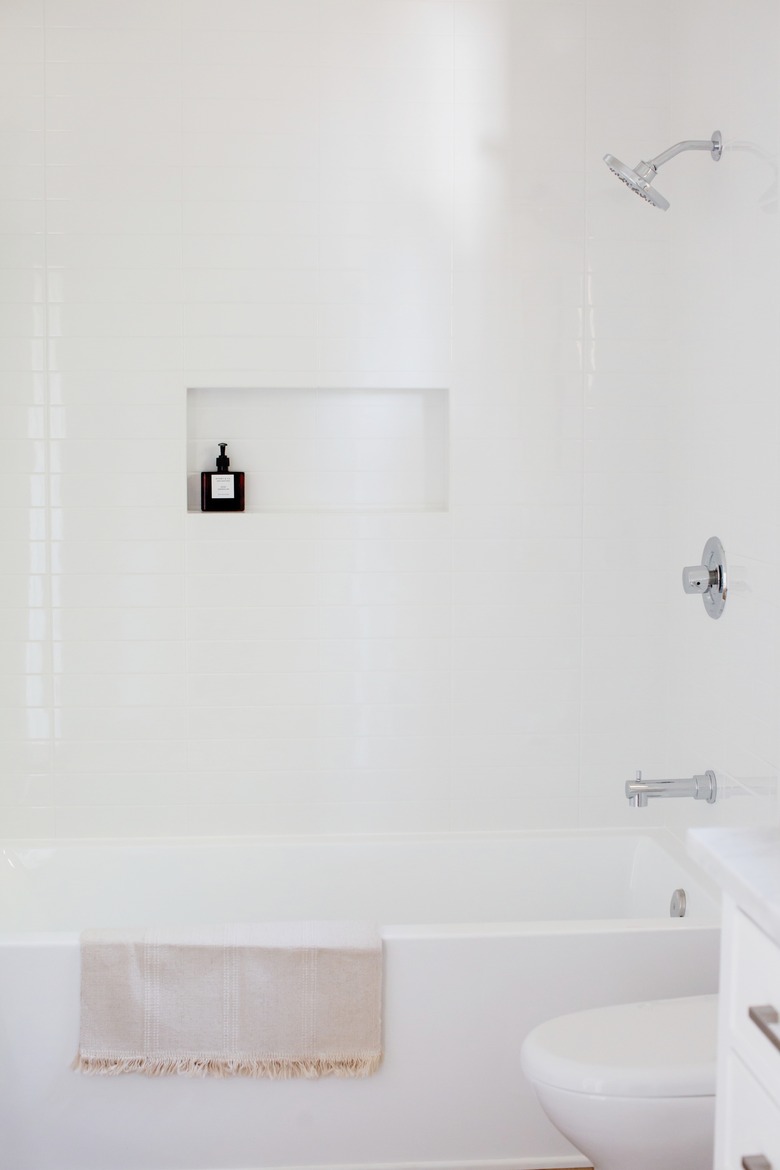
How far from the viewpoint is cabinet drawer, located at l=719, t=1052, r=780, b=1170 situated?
1088 mm

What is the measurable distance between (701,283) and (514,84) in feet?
2.40

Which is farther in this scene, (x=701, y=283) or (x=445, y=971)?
(x=701, y=283)

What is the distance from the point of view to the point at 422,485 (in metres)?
2.90

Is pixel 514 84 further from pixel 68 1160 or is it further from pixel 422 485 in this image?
pixel 68 1160

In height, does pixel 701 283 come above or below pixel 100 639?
above

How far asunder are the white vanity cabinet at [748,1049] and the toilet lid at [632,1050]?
40 cm

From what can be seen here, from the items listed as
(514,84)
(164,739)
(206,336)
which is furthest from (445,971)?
(514,84)

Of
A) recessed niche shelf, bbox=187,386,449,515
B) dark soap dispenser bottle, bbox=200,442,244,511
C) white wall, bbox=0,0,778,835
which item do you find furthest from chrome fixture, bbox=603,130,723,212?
dark soap dispenser bottle, bbox=200,442,244,511

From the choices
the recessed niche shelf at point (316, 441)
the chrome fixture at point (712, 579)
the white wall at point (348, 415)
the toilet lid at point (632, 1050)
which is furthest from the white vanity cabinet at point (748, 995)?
the recessed niche shelf at point (316, 441)

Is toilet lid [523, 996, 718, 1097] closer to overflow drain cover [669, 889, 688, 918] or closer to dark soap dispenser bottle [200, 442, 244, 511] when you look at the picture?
overflow drain cover [669, 889, 688, 918]

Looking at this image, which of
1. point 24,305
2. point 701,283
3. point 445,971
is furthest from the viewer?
point 24,305

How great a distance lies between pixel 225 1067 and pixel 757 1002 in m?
1.35

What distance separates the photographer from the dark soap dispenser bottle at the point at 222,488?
2797 mm

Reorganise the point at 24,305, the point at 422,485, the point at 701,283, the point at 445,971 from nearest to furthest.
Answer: the point at 445,971 < the point at 701,283 < the point at 24,305 < the point at 422,485
